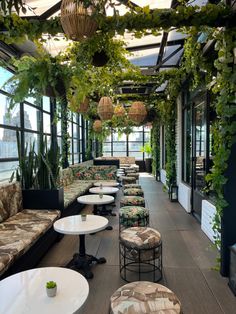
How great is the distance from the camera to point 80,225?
2836 mm

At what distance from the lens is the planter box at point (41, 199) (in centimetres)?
386

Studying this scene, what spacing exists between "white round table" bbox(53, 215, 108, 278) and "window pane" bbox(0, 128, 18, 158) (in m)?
1.71

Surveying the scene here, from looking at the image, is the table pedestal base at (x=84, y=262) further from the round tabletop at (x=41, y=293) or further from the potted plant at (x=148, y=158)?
the potted plant at (x=148, y=158)

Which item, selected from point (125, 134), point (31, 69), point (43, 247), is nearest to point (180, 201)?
point (43, 247)

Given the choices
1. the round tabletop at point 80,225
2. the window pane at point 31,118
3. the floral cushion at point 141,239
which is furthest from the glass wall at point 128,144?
the floral cushion at point 141,239

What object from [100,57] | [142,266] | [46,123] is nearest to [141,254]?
[142,266]

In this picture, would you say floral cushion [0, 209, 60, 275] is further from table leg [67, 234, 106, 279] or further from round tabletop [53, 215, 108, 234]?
table leg [67, 234, 106, 279]

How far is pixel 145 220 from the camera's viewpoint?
3434mm

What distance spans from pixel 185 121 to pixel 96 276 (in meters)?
4.38

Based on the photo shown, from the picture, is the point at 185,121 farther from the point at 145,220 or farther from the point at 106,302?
the point at 106,302

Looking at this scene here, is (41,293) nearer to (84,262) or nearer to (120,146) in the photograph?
(84,262)

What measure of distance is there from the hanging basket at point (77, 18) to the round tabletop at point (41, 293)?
178cm

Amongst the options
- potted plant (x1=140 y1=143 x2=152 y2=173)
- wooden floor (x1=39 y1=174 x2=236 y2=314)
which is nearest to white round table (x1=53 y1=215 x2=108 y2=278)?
wooden floor (x1=39 y1=174 x2=236 y2=314)

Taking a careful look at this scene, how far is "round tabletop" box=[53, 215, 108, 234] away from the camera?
2660 millimetres
